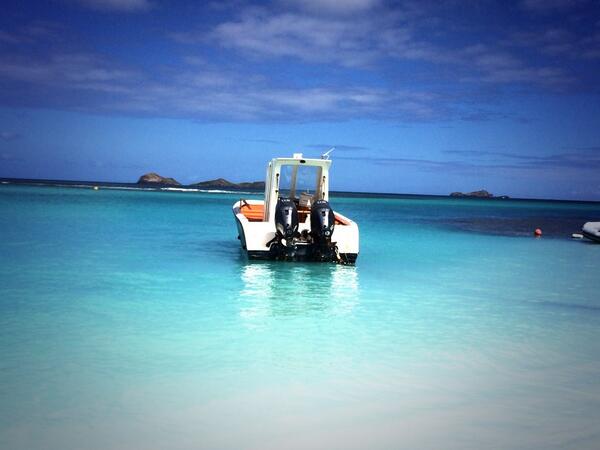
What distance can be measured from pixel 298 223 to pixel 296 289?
2.50 meters

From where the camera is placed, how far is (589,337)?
743 centimetres

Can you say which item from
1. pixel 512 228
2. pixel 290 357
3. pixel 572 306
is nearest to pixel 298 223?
pixel 572 306

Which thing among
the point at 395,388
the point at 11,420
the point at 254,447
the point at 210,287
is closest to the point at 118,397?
the point at 11,420

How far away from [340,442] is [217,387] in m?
1.44

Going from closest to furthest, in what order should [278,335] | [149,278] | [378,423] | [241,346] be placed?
[378,423], [241,346], [278,335], [149,278]

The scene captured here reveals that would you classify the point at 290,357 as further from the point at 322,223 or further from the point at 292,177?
the point at 292,177

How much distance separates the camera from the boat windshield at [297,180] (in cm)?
1367

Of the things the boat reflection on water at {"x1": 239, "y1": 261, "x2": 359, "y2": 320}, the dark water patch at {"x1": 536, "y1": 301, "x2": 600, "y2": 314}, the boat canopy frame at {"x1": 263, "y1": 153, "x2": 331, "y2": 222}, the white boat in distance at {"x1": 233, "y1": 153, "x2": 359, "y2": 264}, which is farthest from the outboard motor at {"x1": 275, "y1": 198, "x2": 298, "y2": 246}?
the dark water patch at {"x1": 536, "y1": 301, "x2": 600, "y2": 314}

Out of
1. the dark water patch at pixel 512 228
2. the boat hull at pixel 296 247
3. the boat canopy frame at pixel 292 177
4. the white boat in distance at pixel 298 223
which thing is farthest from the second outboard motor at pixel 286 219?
the dark water patch at pixel 512 228

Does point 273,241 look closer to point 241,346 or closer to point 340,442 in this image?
point 241,346

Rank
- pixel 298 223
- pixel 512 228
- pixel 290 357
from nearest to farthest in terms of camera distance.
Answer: pixel 290 357 → pixel 298 223 → pixel 512 228

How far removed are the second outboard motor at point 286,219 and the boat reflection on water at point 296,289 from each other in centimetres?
75

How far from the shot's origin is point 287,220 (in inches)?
472

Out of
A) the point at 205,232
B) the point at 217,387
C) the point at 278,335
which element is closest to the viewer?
the point at 217,387
